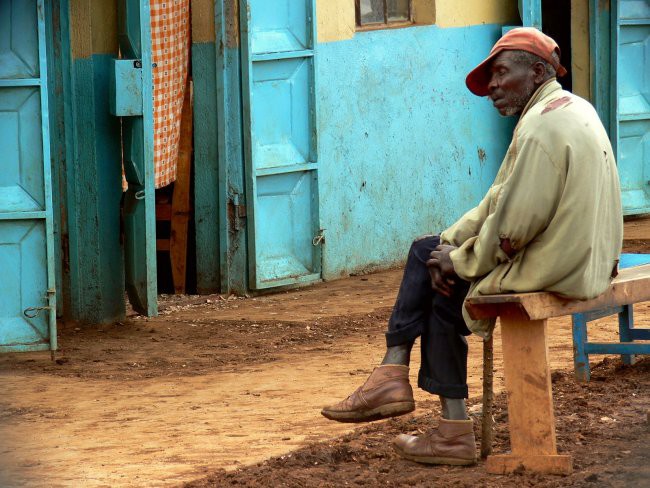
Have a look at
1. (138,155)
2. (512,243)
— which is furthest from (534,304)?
(138,155)

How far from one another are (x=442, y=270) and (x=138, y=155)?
3515mm

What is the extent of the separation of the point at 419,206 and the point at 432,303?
17.6ft

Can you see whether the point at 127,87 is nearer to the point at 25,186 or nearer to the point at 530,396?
the point at 25,186

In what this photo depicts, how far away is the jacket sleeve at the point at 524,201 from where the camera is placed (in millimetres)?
4375

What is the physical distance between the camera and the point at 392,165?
9.84 meters

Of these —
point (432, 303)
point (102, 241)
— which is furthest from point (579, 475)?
point (102, 241)

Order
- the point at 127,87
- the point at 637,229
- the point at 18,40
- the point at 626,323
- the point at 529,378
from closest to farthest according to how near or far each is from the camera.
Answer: the point at 529,378
the point at 626,323
the point at 18,40
the point at 127,87
the point at 637,229

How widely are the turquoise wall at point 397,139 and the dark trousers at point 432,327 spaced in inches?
179

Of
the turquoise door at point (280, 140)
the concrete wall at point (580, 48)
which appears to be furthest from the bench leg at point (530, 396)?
the concrete wall at point (580, 48)

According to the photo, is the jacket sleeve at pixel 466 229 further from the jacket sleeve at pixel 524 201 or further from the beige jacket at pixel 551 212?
the jacket sleeve at pixel 524 201

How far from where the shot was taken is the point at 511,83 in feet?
15.3

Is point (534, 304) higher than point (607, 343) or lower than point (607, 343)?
higher

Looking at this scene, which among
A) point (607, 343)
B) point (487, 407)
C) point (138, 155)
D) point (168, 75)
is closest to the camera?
point (487, 407)

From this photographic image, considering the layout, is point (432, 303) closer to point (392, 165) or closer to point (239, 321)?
point (239, 321)
